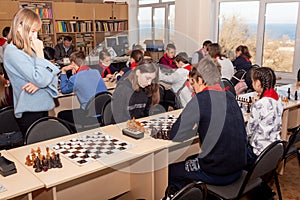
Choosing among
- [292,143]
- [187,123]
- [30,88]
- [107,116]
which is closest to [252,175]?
[187,123]

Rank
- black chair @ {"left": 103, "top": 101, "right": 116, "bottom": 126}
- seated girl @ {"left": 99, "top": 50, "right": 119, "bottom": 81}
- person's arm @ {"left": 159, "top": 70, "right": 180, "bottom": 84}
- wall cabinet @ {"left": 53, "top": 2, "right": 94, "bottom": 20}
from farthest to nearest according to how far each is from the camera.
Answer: wall cabinet @ {"left": 53, "top": 2, "right": 94, "bottom": 20}, seated girl @ {"left": 99, "top": 50, "right": 119, "bottom": 81}, person's arm @ {"left": 159, "top": 70, "right": 180, "bottom": 84}, black chair @ {"left": 103, "top": 101, "right": 116, "bottom": 126}

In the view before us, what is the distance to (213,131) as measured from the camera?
2174 millimetres

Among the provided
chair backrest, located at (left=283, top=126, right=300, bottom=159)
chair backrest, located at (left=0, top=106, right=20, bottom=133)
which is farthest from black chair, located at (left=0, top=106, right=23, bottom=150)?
chair backrest, located at (left=283, top=126, right=300, bottom=159)

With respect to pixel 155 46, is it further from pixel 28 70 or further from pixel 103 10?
pixel 28 70

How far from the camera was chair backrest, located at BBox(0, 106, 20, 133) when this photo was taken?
292cm

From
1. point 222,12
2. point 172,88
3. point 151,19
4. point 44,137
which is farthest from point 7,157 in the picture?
point 151,19

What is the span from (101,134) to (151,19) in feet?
21.7

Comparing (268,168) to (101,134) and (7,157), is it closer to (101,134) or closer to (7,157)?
(101,134)

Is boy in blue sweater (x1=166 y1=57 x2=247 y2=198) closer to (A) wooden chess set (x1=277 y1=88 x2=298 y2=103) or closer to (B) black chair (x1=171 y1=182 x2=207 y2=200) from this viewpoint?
(B) black chair (x1=171 y1=182 x2=207 y2=200)

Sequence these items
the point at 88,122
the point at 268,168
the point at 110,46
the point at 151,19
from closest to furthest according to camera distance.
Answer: the point at 268,168, the point at 88,122, the point at 110,46, the point at 151,19

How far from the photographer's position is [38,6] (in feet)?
23.6

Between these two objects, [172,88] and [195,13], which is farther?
[195,13]

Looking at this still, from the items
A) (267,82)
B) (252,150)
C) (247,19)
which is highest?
(247,19)

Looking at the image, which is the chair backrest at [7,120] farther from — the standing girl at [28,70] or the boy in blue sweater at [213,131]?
the boy in blue sweater at [213,131]
